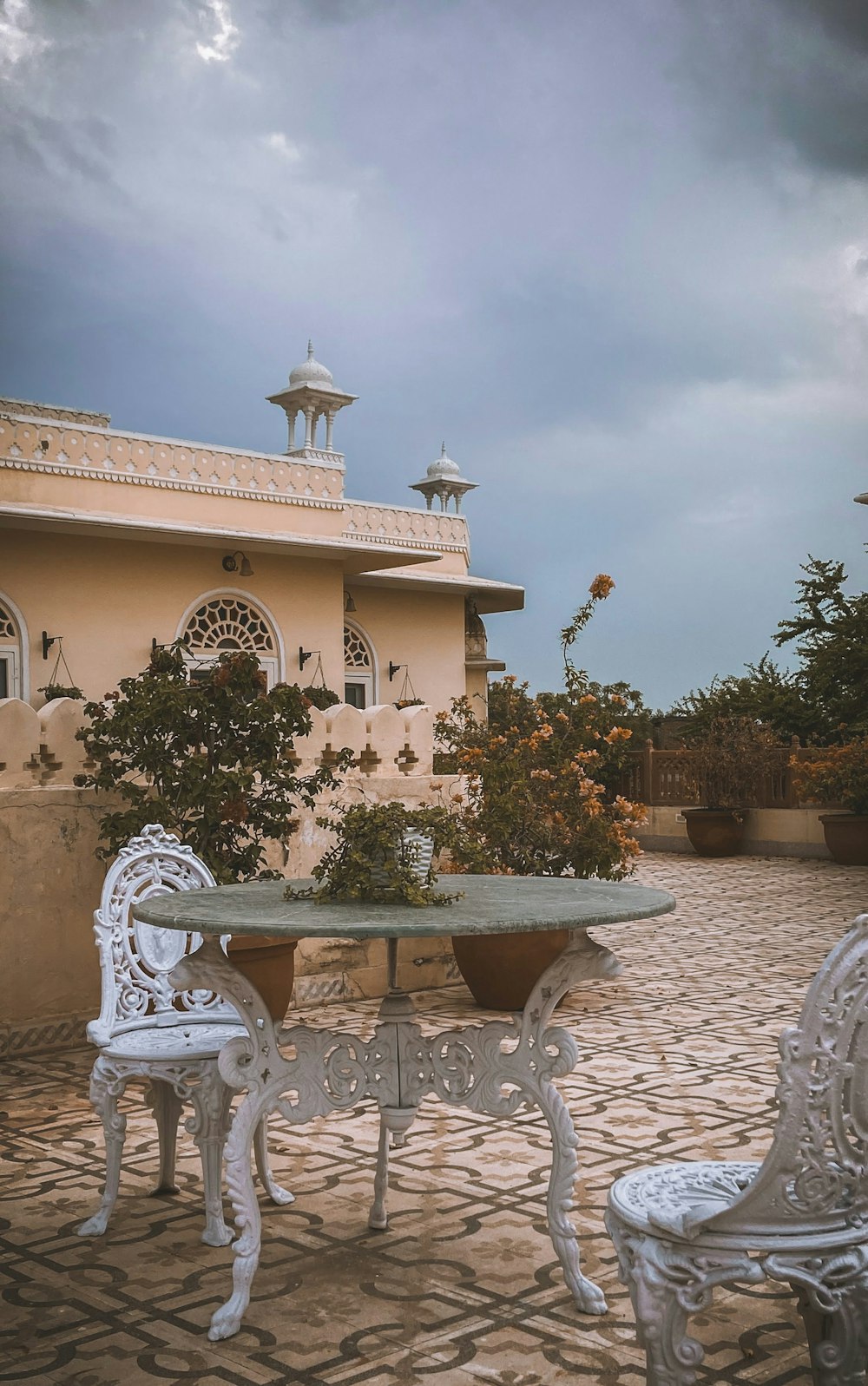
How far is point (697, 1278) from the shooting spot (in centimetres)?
259

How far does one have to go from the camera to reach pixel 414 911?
348 cm

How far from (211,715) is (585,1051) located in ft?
7.87

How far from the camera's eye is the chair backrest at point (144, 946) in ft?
14.2

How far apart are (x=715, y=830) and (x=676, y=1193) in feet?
49.3

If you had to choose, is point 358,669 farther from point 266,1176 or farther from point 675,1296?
point 675,1296

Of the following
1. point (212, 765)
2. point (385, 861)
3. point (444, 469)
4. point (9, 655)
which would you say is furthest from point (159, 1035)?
point (444, 469)

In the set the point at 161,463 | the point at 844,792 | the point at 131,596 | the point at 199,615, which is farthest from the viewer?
the point at 844,792

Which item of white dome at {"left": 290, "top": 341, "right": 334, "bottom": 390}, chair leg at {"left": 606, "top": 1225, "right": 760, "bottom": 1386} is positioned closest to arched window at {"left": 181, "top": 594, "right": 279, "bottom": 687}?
white dome at {"left": 290, "top": 341, "right": 334, "bottom": 390}

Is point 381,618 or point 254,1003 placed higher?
point 381,618

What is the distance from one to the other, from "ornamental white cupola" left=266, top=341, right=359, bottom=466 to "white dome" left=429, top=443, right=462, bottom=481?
3.19 metres

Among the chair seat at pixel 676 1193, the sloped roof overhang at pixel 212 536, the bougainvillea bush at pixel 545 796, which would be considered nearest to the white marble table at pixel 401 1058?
the chair seat at pixel 676 1193

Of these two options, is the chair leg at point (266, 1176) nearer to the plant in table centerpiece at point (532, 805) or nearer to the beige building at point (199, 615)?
the beige building at point (199, 615)

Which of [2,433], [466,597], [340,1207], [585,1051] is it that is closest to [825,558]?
[466,597]

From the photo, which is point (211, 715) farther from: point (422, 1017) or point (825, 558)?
point (825, 558)
